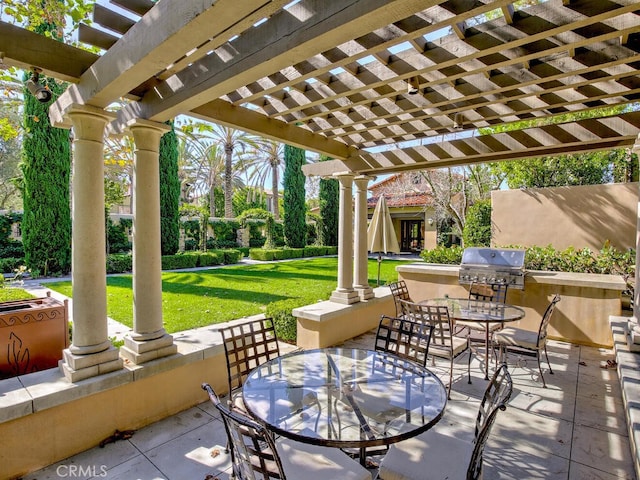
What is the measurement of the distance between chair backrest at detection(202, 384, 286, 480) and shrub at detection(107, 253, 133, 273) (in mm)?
13436

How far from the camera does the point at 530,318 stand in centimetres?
610

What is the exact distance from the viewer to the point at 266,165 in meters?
30.0

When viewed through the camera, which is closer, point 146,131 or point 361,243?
point 146,131

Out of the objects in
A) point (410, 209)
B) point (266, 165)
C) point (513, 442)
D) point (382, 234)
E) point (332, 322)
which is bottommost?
point (513, 442)

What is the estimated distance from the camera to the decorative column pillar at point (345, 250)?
19.3 ft

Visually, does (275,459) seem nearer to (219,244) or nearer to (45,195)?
(45,195)

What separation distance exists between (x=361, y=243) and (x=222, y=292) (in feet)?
16.1

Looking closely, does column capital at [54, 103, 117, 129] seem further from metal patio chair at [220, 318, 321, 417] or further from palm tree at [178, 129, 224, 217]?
palm tree at [178, 129, 224, 217]

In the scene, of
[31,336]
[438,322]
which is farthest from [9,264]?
[438,322]

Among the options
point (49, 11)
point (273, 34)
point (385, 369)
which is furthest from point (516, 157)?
point (49, 11)

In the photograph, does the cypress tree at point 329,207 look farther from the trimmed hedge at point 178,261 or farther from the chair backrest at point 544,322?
the chair backrest at point 544,322

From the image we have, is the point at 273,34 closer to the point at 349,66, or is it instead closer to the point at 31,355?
the point at 349,66

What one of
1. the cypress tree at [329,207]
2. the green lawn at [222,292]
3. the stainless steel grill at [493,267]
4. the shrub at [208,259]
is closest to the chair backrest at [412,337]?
the green lawn at [222,292]

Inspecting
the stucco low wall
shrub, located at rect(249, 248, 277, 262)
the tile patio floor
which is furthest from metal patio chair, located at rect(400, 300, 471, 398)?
shrub, located at rect(249, 248, 277, 262)
